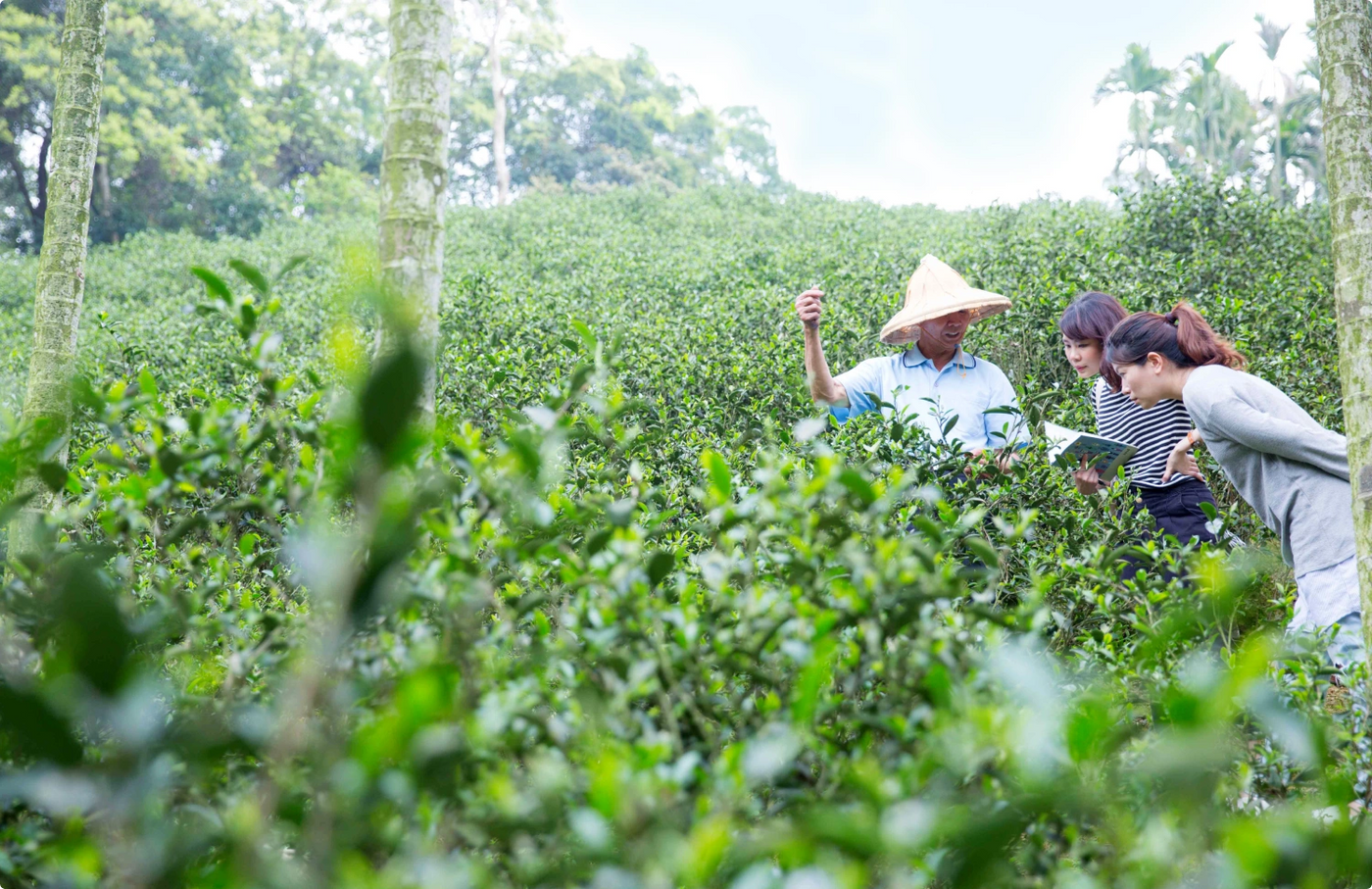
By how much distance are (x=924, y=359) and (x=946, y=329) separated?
0.14m

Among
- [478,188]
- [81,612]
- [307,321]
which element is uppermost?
[478,188]

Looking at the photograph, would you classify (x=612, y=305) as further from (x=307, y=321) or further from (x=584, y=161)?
(x=584, y=161)

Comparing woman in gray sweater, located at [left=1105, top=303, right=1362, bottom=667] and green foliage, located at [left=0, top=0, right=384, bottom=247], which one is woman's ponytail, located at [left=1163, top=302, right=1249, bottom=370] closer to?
woman in gray sweater, located at [left=1105, top=303, right=1362, bottom=667]

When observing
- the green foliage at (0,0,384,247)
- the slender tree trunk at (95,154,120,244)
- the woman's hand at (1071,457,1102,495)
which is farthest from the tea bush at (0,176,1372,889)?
the slender tree trunk at (95,154,120,244)

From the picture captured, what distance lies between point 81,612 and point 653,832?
507 mm

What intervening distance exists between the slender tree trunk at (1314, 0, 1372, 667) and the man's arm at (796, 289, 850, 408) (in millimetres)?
1534

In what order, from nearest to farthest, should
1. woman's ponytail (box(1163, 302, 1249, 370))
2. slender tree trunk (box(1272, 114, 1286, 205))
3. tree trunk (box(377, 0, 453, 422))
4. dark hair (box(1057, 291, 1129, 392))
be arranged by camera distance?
1. tree trunk (box(377, 0, 453, 422))
2. woman's ponytail (box(1163, 302, 1249, 370))
3. dark hair (box(1057, 291, 1129, 392))
4. slender tree trunk (box(1272, 114, 1286, 205))

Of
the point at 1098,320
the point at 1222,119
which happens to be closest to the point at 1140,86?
the point at 1222,119

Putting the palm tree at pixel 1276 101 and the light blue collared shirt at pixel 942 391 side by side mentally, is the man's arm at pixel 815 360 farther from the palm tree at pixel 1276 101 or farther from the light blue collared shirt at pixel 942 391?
the palm tree at pixel 1276 101

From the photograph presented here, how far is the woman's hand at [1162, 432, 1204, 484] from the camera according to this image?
11.3 ft

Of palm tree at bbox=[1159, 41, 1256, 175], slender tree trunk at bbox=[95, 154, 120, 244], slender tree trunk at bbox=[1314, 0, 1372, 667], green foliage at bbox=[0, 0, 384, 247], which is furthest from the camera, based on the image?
palm tree at bbox=[1159, 41, 1256, 175]

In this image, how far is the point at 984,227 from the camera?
31.3ft

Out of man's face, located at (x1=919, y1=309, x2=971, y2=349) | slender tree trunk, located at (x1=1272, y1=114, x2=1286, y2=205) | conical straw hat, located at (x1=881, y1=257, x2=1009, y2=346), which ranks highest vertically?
slender tree trunk, located at (x1=1272, y1=114, x2=1286, y2=205)

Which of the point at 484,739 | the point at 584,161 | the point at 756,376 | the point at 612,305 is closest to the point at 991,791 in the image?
the point at 484,739
